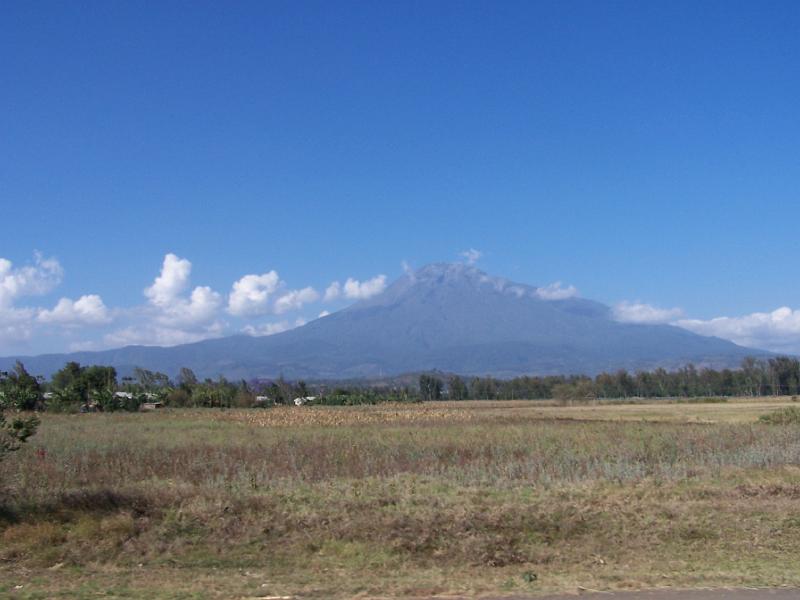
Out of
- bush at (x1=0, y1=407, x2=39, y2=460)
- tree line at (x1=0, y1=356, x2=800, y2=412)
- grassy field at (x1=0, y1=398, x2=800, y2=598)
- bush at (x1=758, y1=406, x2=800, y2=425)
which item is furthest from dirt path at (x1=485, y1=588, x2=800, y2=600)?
tree line at (x1=0, y1=356, x2=800, y2=412)

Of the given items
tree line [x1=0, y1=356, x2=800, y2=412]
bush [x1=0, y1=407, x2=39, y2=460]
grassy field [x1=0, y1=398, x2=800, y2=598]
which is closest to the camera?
grassy field [x1=0, y1=398, x2=800, y2=598]

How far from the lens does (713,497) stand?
15727 millimetres

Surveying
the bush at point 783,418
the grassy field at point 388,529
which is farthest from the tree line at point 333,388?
the bush at point 783,418

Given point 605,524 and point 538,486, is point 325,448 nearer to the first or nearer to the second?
point 538,486

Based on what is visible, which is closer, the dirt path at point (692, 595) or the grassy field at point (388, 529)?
the dirt path at point (692, 595)

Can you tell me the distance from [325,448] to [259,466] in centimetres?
562

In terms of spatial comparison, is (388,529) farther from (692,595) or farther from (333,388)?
(333,388)

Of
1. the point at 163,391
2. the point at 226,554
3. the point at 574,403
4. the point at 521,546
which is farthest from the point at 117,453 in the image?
the point at 574,403

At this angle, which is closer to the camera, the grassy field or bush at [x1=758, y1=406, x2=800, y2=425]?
the grassy field

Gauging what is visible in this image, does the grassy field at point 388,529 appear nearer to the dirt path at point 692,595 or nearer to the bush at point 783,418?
the dirt path at point 692,595

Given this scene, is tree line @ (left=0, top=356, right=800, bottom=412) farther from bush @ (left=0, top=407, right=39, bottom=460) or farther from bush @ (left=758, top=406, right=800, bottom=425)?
bush @ (left=758, top=406, right=800, bottom=425)

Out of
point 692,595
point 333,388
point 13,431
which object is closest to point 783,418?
point 692,595

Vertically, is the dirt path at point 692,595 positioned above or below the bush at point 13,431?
below

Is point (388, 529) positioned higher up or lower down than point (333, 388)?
lower down
